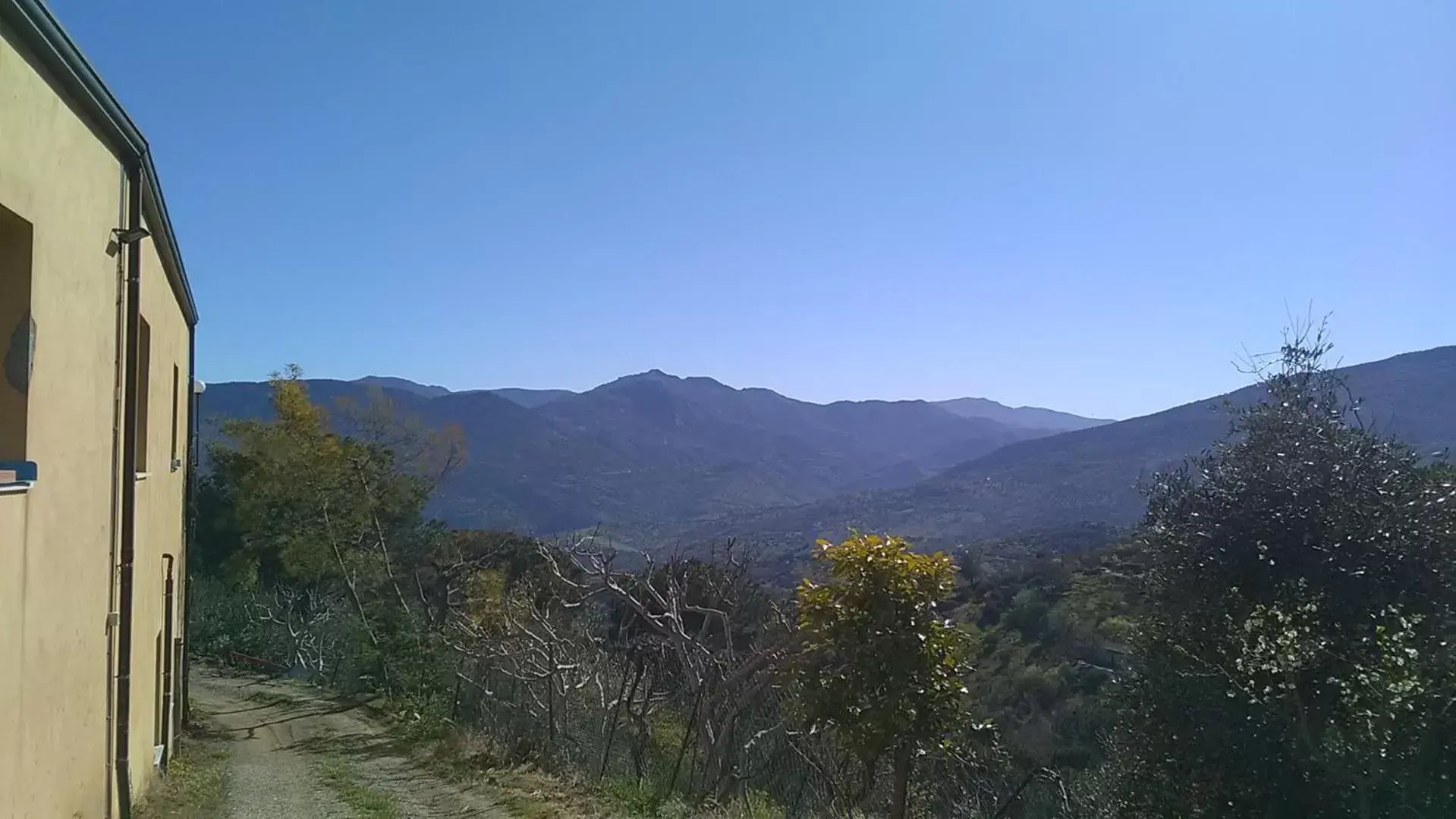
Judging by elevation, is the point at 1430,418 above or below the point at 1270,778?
above

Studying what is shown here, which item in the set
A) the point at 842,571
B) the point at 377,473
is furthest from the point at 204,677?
the point at 842,571

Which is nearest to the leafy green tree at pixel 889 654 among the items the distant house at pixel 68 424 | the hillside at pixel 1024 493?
the distant house at pixel 68 424

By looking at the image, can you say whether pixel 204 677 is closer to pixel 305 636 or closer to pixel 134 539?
pixel 305 636

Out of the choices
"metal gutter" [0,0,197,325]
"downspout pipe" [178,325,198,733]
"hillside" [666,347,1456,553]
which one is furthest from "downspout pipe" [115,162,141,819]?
"hillside" [666,347,1456,553]

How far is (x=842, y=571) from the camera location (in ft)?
29.7

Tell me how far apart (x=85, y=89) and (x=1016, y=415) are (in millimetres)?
161150

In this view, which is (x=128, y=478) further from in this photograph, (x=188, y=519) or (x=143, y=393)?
(x=188, y=519)

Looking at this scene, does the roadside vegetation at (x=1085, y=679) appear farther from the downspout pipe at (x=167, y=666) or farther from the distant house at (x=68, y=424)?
the distant house at (x=68, y=424)

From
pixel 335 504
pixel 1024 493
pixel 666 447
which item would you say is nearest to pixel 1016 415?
pixel 666 447

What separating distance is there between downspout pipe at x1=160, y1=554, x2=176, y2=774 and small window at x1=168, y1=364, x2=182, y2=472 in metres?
1.25

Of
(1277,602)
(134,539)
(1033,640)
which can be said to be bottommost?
(1033,640)

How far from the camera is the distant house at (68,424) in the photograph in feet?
17.4

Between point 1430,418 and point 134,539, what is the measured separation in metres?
19.2

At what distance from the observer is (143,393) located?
406 inches
